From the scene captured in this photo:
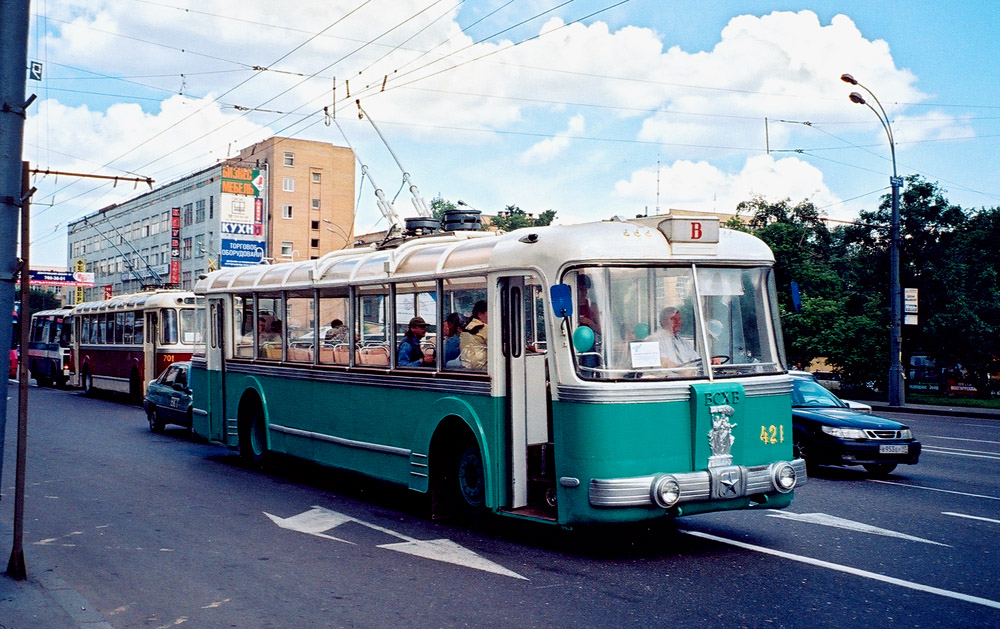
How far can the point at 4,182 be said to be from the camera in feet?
18.7

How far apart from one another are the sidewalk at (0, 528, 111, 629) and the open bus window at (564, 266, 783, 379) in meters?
3.93

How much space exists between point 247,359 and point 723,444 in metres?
7.91

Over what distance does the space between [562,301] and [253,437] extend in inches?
292

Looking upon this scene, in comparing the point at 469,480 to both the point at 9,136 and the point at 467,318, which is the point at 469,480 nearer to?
the point at 467,318

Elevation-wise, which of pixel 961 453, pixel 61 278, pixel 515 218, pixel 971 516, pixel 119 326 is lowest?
pixel 961 453

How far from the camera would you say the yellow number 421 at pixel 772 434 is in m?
8.42

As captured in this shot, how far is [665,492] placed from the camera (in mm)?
7672

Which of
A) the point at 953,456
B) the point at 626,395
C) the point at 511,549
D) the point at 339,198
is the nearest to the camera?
the point at 626,395

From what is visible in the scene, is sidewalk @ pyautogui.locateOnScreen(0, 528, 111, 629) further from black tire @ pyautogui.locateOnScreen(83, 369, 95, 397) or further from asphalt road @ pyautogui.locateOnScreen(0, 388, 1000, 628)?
black tire @ pyautogui.locateOnScreen(83, 369, 95, 397)

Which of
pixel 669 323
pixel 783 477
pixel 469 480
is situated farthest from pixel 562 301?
pixel 783 477

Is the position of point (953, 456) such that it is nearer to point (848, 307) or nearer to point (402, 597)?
point (402, 597)

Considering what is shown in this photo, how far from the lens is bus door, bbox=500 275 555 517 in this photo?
8594 millimetres

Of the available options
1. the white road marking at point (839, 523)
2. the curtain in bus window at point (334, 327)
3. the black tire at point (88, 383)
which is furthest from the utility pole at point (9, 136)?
the black tire at point (88, 383)

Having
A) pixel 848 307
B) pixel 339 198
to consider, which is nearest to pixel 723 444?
pixel 848 307
